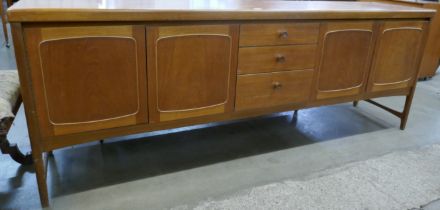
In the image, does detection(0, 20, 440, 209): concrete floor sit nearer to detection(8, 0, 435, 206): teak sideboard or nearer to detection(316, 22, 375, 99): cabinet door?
detection(8, 0, 435, 206): teak sideboard

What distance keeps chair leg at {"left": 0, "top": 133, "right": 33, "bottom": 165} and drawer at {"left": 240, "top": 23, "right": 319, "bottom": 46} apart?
0.99m

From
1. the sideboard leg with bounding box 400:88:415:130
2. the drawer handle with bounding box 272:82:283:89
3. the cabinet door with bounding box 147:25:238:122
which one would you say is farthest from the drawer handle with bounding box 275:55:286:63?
the sideboard leg with bounding box 400:88:415:130

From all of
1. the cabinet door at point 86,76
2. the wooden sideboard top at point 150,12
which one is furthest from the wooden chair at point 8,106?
the wooden sideboard top at point 150,12

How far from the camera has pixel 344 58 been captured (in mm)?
1748

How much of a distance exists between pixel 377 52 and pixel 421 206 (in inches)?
31.7

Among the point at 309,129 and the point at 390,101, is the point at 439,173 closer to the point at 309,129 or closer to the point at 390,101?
the point at 309,129

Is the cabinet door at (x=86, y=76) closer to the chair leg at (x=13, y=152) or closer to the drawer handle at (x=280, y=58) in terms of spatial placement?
the chair leg at (x=13, y=152)

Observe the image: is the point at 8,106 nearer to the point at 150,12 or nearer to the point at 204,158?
the point at 150,12

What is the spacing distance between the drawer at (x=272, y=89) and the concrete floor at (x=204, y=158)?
12.8 inches

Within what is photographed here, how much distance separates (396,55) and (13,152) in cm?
197

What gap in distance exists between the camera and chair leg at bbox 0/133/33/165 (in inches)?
50.5

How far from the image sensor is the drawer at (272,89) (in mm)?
1554

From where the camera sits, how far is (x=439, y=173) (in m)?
1.73

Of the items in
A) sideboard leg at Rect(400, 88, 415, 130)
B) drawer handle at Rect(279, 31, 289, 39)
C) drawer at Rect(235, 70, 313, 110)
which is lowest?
sideboard leg at Rect(400, 88, 415, 130)
